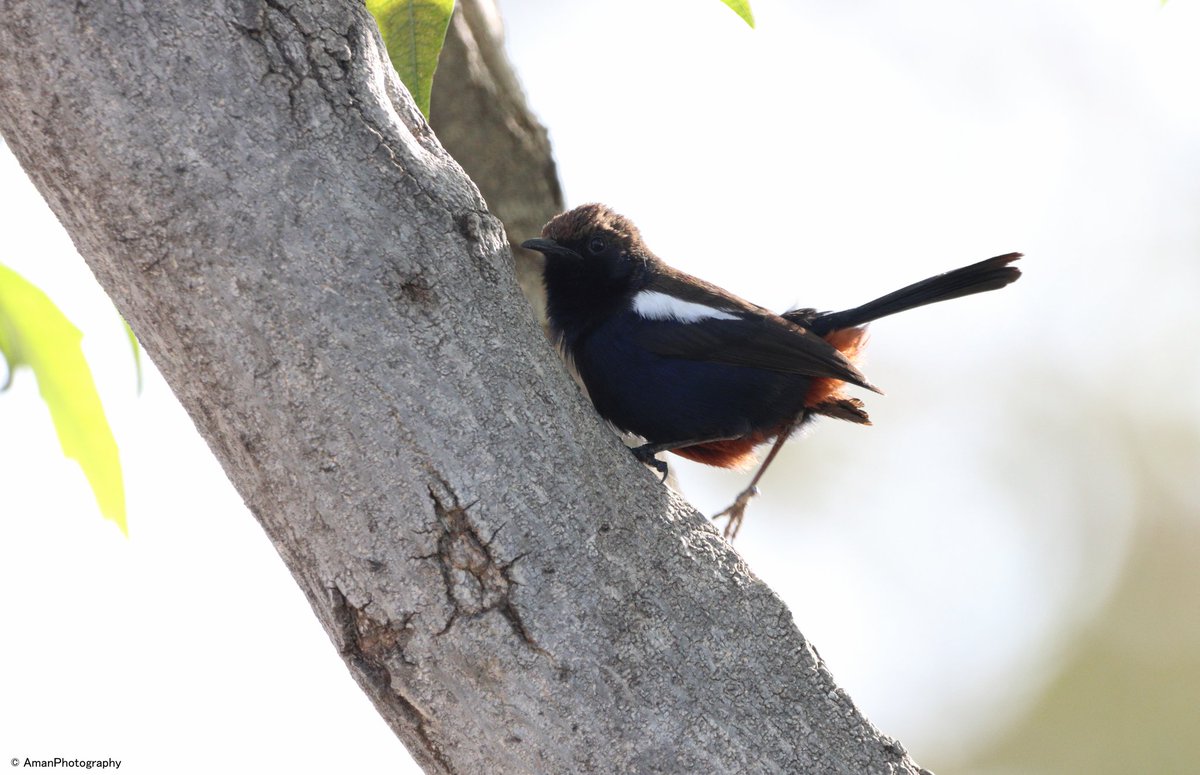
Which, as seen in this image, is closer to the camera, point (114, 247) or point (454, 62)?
point (114, 247)

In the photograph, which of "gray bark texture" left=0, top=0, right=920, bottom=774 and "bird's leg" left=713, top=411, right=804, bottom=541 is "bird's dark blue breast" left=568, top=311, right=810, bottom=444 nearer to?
"bird's leg" left=713, top=411, right=804, bottom=541

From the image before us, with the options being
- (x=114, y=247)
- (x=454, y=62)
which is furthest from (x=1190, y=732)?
(x=114, y=247)

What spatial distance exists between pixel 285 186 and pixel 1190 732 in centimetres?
1150

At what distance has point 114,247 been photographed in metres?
2.03

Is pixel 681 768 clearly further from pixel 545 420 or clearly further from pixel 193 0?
pixel 193 0

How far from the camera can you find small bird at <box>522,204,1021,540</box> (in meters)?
3.62

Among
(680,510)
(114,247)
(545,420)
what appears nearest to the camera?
(114,247)

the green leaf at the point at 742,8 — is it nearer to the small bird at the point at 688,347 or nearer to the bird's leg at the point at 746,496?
the small bird at the point at 688,347

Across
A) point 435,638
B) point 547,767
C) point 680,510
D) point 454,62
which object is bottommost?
point 547,767

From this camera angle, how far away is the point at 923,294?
4062 millimetres

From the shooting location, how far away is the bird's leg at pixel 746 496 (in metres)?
3.85

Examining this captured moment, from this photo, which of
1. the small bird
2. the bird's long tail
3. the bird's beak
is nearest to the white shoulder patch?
Result: the small bird

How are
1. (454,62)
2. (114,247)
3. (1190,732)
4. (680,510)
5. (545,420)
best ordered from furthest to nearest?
(1190,732) < (454,62) < (680,510) < (545,420) < (114,247)

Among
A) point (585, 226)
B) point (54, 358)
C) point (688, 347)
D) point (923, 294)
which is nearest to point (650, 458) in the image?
point (688, 347)
